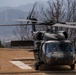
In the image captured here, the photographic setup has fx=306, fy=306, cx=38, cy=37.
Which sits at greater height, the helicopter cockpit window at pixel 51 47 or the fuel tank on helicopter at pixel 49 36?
the fuel tank on helicopter at pixel 49 36

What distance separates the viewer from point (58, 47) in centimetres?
1469

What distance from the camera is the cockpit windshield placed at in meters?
14.6

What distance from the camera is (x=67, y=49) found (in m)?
14.7

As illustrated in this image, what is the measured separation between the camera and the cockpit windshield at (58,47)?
14.6m

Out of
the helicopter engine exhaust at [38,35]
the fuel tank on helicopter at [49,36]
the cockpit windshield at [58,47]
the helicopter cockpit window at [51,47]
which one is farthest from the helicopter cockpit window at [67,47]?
the helicopter engine exhaust at [38,35]

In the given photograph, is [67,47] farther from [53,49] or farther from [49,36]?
[49,36]

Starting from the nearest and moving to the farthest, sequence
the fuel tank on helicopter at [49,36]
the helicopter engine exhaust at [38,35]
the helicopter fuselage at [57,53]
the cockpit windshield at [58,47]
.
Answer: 1. the helicopter fuselage at [57,53]
2. the cockpit windshield at [58,47]
3. the fuel tank on helicopter at [49,36]
4. the helicopter engine exhaust at [38,35]

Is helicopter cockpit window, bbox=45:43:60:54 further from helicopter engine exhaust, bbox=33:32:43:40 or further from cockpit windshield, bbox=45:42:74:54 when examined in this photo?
helicopter engine exhaust, bbox=33:32:43:40

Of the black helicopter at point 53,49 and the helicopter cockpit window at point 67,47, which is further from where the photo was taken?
the helicopter cockpit window at point 67,47

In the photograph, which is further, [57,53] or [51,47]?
[51,47]

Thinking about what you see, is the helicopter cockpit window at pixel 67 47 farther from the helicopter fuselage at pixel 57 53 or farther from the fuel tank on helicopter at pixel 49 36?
the fuel tank on helicopter at pixel 49 36

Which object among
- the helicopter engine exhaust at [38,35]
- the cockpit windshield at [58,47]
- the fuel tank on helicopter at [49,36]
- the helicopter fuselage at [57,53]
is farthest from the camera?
the helicopter engine exhaust at [38,35]

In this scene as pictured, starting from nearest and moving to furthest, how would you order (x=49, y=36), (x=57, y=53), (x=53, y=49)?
1. (x=57, y=53)
2. (x=53, y=49)
3. (x=49, y=36)

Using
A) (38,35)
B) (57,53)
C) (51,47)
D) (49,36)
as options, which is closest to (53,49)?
(51,47)
